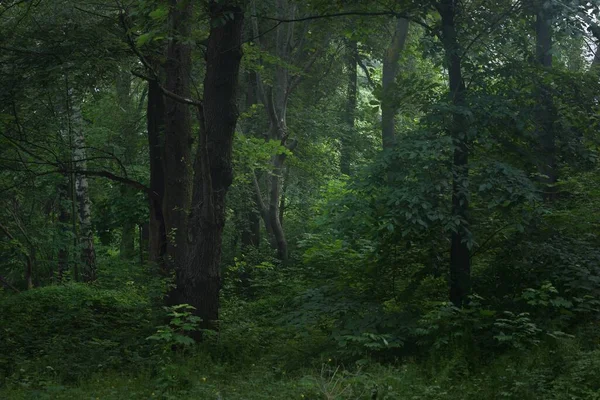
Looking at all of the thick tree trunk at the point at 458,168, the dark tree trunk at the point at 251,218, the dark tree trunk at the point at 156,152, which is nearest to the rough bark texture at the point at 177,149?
the dark tree trunk at the point at 156,152

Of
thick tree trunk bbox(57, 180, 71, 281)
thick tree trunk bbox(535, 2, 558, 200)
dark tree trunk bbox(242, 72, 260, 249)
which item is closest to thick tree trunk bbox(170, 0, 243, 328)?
thick tree trunk bbox(535, 2, 558, 200)

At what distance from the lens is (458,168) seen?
9.68 metres

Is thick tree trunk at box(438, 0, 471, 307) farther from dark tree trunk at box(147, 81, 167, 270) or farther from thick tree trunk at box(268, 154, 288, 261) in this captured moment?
thick tree trunk at box(268, 154, 288, 261)

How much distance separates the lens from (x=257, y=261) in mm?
18938

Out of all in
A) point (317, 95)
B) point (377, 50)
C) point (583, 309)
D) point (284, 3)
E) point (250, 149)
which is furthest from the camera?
point (317, 95)

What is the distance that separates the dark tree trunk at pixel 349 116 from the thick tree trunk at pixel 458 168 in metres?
15.0

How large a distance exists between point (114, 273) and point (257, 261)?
355 centimetres

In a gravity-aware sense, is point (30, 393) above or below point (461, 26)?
below

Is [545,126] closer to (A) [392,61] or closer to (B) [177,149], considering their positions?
(B) [177,149]

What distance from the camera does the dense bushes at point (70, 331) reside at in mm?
10109

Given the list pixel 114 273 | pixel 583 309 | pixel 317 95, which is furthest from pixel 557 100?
pixel 317 95

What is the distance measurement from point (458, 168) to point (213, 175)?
364 centimetres

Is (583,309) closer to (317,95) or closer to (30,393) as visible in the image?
(30,393)

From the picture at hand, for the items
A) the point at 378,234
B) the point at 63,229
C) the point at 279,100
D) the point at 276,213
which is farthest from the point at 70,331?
the point at 63,229
